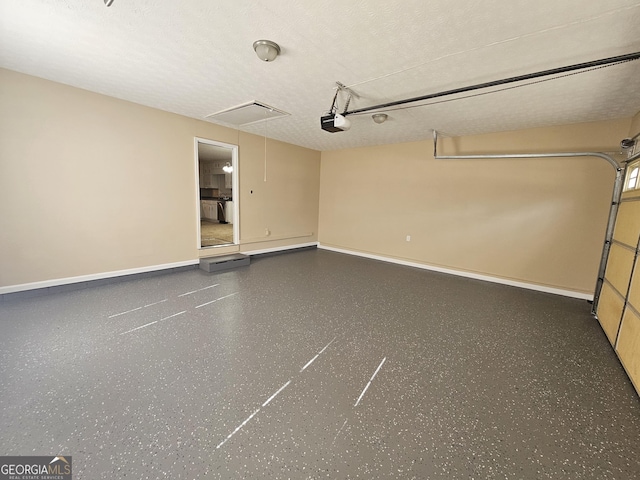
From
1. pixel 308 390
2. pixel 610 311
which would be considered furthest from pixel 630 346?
pixel 308 390

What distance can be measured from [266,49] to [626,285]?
12.2 ft

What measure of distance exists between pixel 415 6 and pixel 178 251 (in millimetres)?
4292

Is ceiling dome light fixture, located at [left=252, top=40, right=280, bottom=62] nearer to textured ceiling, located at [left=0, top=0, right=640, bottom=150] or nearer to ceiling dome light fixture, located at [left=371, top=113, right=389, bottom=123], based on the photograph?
textured ceiling, located at [left=0, top=0, right=640, bottom=150]

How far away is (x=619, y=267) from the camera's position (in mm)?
2441

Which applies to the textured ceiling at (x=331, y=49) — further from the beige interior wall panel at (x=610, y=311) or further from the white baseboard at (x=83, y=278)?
the white baseboard at (x=83, y=278)

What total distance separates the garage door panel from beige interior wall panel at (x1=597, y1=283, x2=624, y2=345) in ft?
1.76

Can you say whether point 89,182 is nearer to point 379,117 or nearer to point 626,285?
point 379,117

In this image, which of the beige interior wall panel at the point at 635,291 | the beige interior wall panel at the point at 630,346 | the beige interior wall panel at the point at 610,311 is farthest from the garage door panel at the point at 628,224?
the beige interior wall panel at the point at 630,346

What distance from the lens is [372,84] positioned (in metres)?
2.57

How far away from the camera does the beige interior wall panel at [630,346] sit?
1.82 m

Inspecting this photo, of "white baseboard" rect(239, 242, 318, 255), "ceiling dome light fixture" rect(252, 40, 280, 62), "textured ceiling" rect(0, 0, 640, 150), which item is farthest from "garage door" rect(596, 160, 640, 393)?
"white baseboard" rect(239, 242, 318, 255)

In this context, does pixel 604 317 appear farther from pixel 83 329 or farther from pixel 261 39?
pixel 83 329

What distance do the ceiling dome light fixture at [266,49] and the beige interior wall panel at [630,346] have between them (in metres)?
3.54

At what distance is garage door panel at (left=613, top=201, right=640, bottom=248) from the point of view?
7.33 feet
